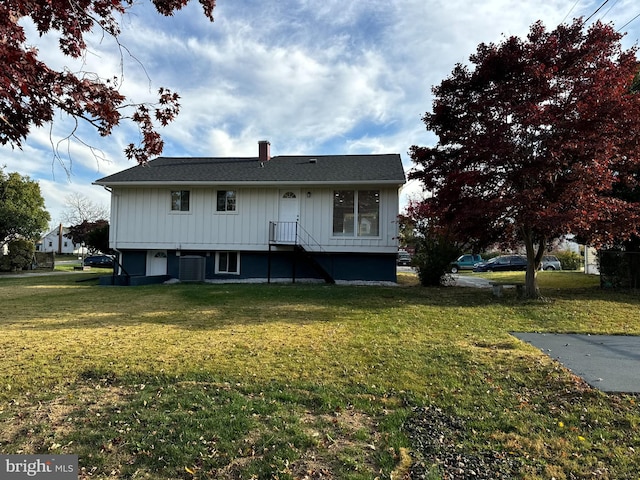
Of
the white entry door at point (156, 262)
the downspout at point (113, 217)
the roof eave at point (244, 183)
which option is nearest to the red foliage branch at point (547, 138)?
the roof eave at point (244, 183)

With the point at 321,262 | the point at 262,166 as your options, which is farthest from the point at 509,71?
the point at 262,166

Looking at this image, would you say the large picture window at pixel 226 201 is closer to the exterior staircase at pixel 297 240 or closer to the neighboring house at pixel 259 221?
the neighboring house at pixel 259 221

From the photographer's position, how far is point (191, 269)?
15625 mm

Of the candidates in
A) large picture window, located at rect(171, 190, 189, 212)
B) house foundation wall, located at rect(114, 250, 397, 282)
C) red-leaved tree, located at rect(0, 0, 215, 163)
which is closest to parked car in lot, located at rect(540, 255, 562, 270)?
house foundation wall, located at rect(114, 250, 397, 282)

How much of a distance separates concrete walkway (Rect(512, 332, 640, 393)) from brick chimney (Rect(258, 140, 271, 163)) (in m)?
14.5

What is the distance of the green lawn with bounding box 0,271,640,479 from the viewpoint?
9.25 feet

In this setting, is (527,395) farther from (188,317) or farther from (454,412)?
(188,317)

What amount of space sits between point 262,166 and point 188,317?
10581 millimetres

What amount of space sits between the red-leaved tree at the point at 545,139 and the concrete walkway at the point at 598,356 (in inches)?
124

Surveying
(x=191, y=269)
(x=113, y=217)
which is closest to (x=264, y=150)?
(x=191, y=269)

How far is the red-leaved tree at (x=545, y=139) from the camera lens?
875 centimetres

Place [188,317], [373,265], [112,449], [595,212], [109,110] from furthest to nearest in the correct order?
[373,265] < [595,212] < [188,317] < [109,110] < [112,449]

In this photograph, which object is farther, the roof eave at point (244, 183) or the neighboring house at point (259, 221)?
the neighboring house at point (259, 221)

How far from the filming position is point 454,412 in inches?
141
